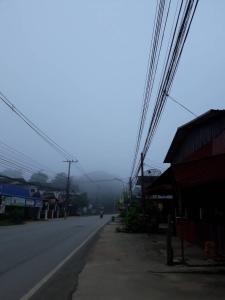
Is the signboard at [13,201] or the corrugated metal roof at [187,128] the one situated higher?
the signboard at [13,201]

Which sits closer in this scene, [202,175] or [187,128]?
[202,175]

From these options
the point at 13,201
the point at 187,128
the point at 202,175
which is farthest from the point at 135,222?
the point at 13,201

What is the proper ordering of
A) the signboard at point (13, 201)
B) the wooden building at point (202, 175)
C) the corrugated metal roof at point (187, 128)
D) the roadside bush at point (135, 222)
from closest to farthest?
the wooden building at point (202, 175) < the corrugated metal roof at point (187, 128) < the roadside bush at point (135, 222) < the signboard at point (13, 201)

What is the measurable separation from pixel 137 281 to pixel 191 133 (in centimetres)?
1419

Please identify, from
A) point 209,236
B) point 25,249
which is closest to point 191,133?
point 209,236

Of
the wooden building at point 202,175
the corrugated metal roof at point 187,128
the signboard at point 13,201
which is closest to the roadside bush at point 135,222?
the wooden building at point 202,175

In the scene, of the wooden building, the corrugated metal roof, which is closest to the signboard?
the corrugated metal roof

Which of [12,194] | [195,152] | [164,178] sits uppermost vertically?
[12,194]

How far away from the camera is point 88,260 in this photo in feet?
53.7

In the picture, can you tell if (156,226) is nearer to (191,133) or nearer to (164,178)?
(191,133)

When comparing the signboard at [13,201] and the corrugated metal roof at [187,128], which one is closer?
the corrugated metal roof at [187,128]

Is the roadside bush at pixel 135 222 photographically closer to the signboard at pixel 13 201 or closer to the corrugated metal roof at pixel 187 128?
the corrugated metal roof at pixel 187 128

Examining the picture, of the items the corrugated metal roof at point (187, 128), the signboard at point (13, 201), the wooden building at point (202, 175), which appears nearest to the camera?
the wooden building at point (202, 175)

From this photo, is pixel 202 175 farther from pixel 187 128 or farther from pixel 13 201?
pixel 13 201
